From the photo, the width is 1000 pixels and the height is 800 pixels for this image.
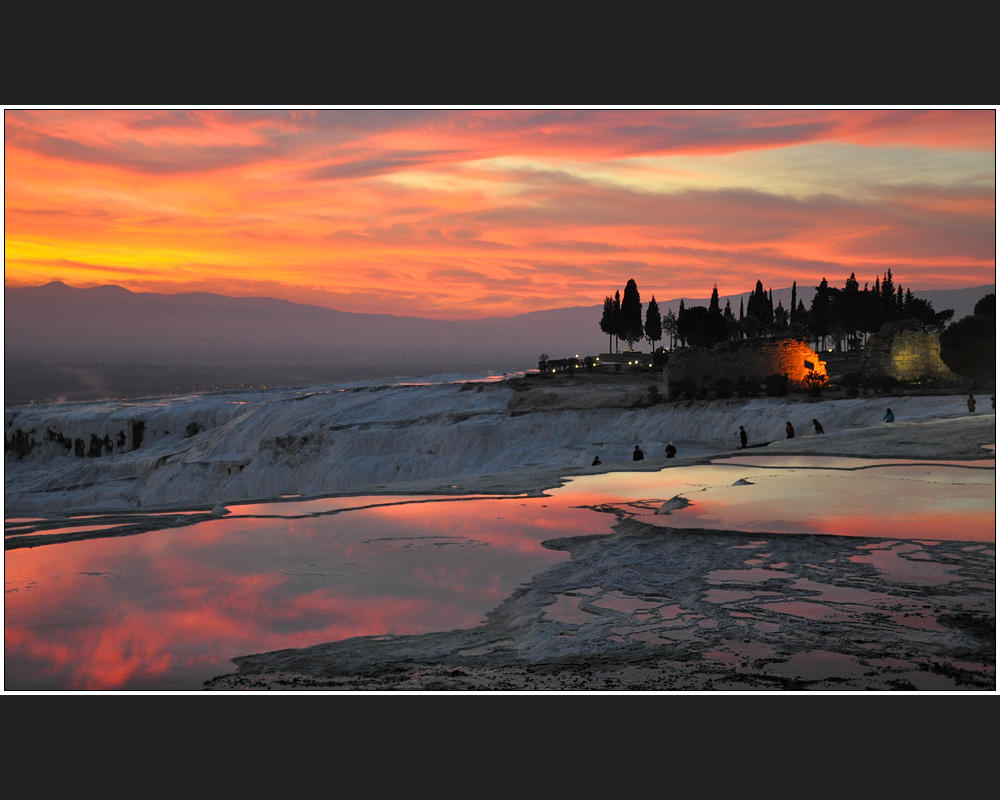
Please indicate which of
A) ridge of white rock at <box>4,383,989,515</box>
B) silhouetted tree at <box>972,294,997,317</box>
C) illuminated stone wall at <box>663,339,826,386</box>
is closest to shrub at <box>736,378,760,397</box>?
illuminated stone wall at <box>663,339,826,386</box>

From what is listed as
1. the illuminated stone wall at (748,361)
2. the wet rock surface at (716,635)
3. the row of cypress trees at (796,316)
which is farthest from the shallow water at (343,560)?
the row of cypress trees at (796,316)

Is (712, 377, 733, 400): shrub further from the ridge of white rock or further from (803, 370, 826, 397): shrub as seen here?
(803, 370, 826, 397): shrub

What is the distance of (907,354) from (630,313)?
44.7 meters

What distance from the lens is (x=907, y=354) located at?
38.9 meters

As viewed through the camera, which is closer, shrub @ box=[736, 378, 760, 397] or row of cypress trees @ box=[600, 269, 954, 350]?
shrub @ box=[736, 378, 760, 397]

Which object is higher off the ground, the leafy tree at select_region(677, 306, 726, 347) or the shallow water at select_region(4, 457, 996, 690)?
the leafy tree at select_region(677, 306, 726, 347)

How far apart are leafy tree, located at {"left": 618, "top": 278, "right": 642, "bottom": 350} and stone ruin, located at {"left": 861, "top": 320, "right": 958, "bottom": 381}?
141 feet

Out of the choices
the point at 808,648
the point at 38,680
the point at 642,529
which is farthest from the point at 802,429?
the point at 38,680

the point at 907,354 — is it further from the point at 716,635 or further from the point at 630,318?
the point at 630,318

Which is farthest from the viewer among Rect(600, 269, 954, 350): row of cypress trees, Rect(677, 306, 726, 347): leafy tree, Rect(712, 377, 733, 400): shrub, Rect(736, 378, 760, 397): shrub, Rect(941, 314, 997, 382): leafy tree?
Rect(677, 306, 726, 347): leafy tree

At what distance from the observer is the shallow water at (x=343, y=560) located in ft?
22.8

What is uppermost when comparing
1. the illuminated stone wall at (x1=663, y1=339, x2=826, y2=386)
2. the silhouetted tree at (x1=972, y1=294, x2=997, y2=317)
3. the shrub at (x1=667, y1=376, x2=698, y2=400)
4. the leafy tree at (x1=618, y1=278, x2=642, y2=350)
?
the leafy tree at (x1=618, y1=278, x2=642, y2=350)

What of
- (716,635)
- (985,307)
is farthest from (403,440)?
(716,635)

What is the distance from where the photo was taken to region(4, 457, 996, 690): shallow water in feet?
22.8
